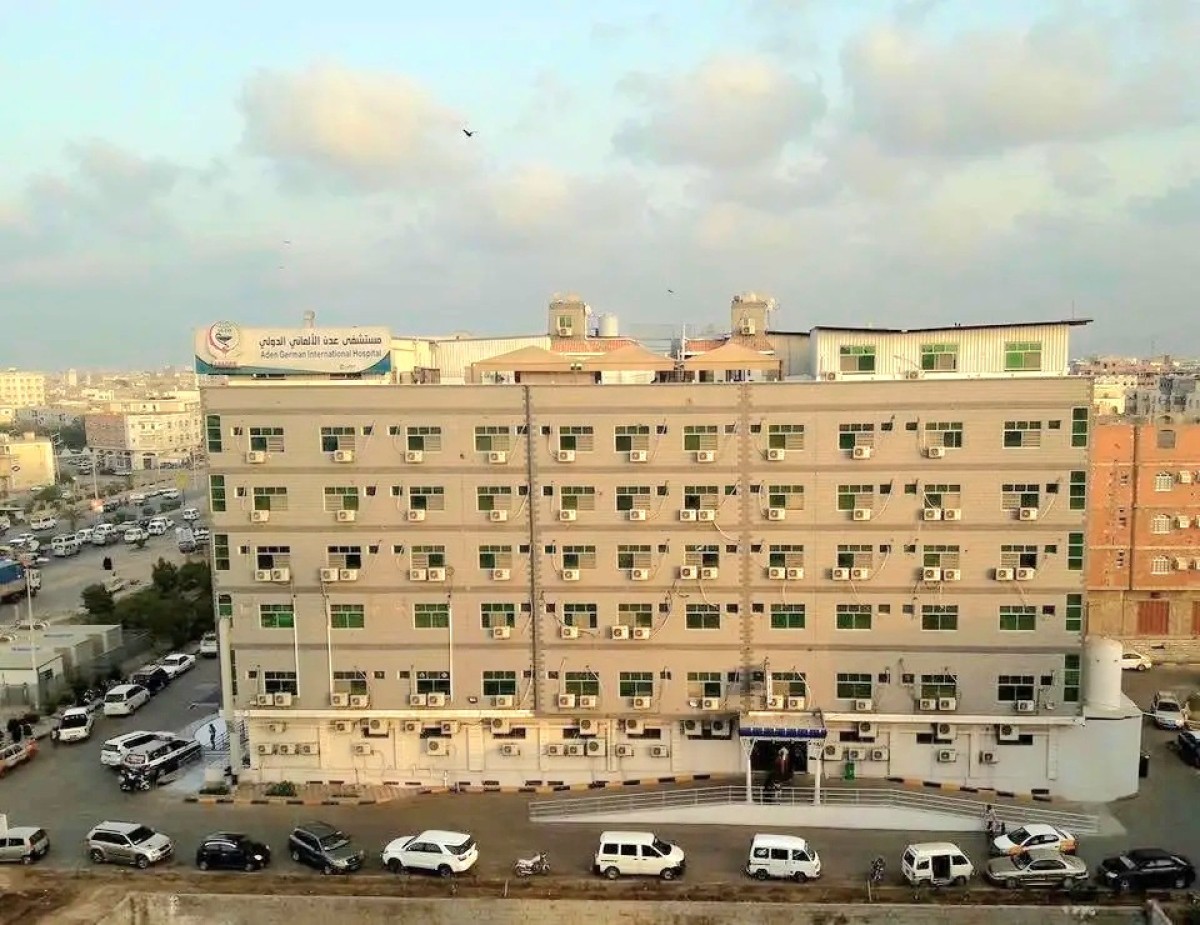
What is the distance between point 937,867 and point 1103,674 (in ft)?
26.1

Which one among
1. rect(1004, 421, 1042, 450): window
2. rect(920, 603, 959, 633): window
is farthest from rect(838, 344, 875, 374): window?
rect(920, 603, 959, 633): window

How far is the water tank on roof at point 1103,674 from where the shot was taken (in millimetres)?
23500

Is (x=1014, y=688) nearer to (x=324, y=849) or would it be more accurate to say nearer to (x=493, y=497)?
(x=493, y=497)

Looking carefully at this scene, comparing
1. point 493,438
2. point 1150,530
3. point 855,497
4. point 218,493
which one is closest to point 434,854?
point 493,438

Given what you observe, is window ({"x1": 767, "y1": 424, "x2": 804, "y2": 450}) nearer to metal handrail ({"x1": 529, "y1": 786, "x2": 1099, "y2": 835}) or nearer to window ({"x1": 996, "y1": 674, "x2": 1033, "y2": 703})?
window ({"x1": 996, "y1": 674, "x2": 1033, "y2": 703})

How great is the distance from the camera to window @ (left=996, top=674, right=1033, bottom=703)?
2314 cm

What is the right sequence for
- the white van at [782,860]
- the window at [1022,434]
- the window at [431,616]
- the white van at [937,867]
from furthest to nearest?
the window at [431,616] < the window at [1022,434] < the white van at [782,860] < the white van at [937,867]

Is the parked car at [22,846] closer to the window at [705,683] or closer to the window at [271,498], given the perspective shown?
the window at [271,498]

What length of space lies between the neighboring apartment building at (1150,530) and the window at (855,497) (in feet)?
56.6

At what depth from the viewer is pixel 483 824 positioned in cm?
2267

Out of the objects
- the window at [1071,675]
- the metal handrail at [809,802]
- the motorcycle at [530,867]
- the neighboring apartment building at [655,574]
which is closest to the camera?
the motorcycle at [530,867]

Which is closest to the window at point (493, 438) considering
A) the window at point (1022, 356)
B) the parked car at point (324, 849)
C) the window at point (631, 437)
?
the window at point (631, 437)

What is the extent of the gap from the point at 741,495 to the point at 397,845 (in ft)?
38.7

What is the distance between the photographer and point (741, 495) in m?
23.6
